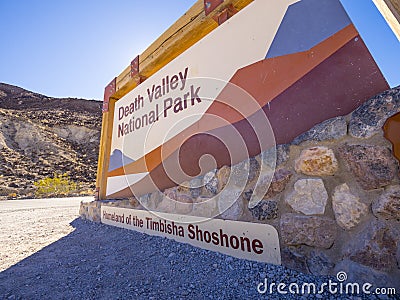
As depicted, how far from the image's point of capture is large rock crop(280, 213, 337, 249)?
1.12 metres

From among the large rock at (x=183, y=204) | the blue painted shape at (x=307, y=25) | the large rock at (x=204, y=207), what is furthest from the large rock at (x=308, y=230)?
the blue painted shape at (x=307, y=25)

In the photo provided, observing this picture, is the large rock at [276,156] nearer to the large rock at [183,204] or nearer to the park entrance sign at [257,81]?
the park entrance sign at [257,81]

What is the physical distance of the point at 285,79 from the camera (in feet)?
4.80

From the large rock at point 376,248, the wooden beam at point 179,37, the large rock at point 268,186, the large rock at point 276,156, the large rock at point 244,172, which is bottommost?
the large rock at point 376,248

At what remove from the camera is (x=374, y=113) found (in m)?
1.05

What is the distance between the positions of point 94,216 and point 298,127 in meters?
2.67

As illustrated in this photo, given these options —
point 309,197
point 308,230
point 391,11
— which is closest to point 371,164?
point 309,197

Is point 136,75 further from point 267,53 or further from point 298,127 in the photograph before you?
point 298,127

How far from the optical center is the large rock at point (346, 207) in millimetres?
1046

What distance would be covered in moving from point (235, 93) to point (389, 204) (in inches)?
44.6

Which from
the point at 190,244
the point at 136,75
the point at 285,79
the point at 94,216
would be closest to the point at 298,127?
the point at 285,79

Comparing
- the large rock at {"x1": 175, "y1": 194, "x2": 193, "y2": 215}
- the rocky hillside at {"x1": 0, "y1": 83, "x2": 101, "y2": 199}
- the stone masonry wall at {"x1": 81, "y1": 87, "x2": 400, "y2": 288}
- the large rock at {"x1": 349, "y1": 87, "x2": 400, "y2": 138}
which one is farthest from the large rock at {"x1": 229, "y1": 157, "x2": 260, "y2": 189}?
the rocky hillside at {"x1": 0, "y1": 83, "x2": 101, "y2": 199}

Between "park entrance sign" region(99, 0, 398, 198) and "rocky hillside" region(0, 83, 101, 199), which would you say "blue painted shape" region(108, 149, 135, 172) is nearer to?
"park entrance sign" region(99, 0, 398, 198)

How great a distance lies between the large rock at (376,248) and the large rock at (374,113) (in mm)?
386
